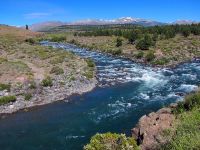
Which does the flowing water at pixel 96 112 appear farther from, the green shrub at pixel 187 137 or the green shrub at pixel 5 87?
the green shrub at pixel 187 137

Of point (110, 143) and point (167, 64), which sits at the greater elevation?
point (110, 143)

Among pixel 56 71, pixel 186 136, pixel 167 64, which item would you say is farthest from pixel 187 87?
pixel 186 136

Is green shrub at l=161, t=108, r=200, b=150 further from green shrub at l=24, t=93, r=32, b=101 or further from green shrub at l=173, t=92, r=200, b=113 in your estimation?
green shrub at l=24, t=93, r=32, b=101

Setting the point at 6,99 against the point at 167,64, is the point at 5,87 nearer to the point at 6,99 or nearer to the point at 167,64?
the point at 6,99

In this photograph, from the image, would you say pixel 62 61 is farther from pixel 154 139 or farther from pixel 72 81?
pixel 154 139

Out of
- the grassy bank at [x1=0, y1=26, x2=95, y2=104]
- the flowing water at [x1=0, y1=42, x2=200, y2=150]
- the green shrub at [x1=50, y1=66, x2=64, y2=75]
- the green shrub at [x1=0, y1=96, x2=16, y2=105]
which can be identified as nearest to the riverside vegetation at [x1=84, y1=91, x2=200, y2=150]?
the flowing water at [x1=0, y1=42, x2=200, y2=150]

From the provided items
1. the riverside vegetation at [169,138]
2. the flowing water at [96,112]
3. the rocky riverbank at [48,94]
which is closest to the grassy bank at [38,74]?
the rocky riverbank at [48,94]

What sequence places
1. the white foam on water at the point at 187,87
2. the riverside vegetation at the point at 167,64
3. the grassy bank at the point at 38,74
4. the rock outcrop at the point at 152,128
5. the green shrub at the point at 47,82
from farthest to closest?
the green shrub at the point at 47,82 → the white foam on water at the point at 187,87 → the grassy bank at the point at 38,74 → the rock outcrop at the point at 152,128 → the riverside vegetation at the point at 167,64
